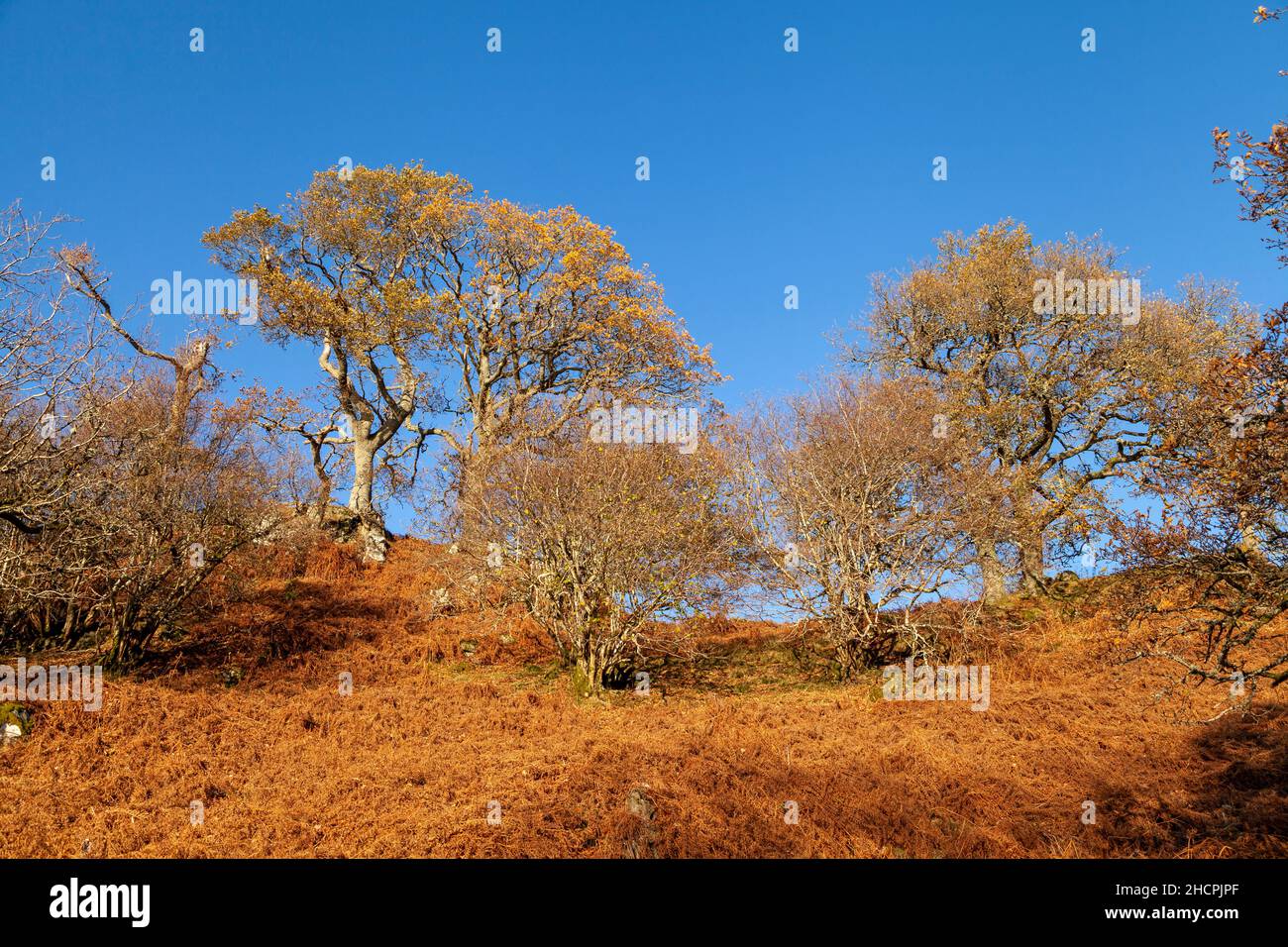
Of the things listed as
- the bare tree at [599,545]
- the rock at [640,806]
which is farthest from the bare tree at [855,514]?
the rock at [640,806]

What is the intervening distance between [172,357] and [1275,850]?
30.6 m

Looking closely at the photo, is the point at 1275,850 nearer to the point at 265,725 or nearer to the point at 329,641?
the point at 265,725

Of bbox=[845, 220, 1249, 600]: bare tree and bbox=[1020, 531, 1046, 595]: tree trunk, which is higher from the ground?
bbox=[845, 220, 1249, 600]: bare tree

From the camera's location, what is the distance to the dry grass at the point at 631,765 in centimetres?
1076

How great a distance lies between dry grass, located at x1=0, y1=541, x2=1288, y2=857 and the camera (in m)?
10.8

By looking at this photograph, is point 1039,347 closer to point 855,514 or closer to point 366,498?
point 855,514

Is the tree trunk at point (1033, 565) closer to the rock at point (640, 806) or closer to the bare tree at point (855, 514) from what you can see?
the bare tree at point (855, 514)

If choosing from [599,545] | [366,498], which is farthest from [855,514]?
[366,498]

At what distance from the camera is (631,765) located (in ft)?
41.9

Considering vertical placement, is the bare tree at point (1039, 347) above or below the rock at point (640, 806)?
above

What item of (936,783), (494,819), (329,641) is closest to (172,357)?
(329,641)

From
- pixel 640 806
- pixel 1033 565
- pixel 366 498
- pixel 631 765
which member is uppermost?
pixel 366 498

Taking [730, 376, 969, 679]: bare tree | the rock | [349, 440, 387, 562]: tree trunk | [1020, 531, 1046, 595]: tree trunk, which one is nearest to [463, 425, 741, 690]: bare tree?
[730, 376, 969, 679]: bare tree

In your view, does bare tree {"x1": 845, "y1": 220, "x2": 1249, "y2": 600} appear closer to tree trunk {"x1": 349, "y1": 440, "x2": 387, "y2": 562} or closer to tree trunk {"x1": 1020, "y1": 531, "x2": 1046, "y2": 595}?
tree trunk {"x1": 1020, "y1": 531, "x2": 1046, "y2": 595}
